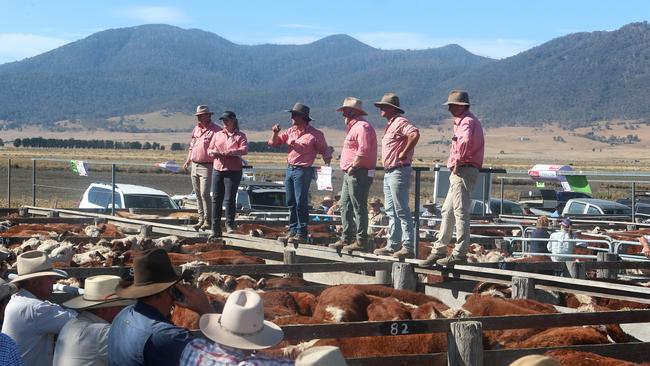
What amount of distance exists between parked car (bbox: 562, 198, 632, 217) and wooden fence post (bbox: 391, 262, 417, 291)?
16143mm

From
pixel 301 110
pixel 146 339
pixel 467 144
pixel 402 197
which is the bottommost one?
pixel 146 339

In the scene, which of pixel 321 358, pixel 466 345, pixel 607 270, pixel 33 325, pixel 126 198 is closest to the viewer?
pixel 321 358

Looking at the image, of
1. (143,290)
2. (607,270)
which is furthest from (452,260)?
(143,290)

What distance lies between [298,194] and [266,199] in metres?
11.1

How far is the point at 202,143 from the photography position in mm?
17188

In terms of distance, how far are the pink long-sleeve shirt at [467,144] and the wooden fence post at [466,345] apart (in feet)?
13.2

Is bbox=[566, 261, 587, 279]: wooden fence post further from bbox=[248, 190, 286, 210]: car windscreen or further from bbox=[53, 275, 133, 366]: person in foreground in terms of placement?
bbox=[248, 190, 286, 210]: car windscreen

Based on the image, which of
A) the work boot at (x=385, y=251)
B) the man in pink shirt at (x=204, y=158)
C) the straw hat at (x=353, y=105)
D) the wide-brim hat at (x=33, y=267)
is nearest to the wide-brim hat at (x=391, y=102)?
the straw hat at (x=353, y=105)

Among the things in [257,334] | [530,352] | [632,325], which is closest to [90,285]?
[257,334]

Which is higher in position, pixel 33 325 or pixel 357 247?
pixel 33 325

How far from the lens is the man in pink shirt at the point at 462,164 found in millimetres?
11945

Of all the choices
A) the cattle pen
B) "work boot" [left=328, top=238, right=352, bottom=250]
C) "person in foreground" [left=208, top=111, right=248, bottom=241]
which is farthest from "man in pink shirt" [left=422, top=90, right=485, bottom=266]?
"person in foreground" [left=208, top=111, right=248, bottom=241]

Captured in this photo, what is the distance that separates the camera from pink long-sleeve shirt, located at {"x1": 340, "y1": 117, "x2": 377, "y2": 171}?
1352 centimetres

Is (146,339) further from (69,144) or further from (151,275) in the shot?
(69,144)
